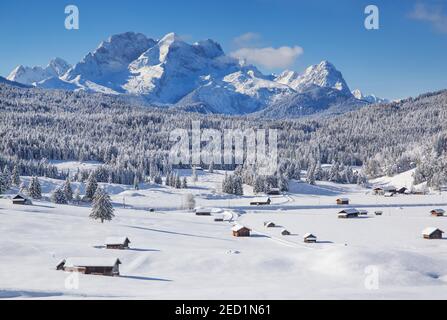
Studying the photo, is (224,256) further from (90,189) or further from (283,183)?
(283,183)

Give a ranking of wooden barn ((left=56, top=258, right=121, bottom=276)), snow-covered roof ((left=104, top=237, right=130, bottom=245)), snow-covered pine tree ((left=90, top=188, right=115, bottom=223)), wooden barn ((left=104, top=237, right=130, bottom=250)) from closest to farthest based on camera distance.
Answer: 1. wooden barn ((left=56, top=258, right=121, bottom=276))
2. wooden barn ((left=104, top=237, right=130, bottom=250))
3. snow-covered roof ((left=104, top=237, right=130, bottom=245))
4. snow-covered pine tree ((left=90, top=188, right=115, bottom=223))

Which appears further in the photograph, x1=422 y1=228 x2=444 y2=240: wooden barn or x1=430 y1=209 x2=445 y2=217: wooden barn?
x1=430 y1=209 x2=445 y2=217: wooden barn

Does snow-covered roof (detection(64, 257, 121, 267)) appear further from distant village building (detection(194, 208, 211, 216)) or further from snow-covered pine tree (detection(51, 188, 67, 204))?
snow-covered pine tree (detection(51, 188, 67, 204))

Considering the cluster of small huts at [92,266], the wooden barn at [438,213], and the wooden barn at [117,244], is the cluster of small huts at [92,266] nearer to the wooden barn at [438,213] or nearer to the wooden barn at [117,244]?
the wooden barn at [117,244]

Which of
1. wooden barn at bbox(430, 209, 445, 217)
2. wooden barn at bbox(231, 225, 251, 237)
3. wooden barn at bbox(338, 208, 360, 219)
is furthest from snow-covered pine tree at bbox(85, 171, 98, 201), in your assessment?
wooden barn at bbox(430, 209, 445, 217)

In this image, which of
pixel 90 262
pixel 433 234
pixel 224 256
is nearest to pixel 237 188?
pixel 433 234

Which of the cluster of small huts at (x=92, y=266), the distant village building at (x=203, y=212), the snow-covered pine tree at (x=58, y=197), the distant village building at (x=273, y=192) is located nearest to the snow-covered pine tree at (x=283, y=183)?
the distant village building at (x=273, y=192)

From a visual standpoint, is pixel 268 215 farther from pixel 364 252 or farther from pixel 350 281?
pixel 350 281
